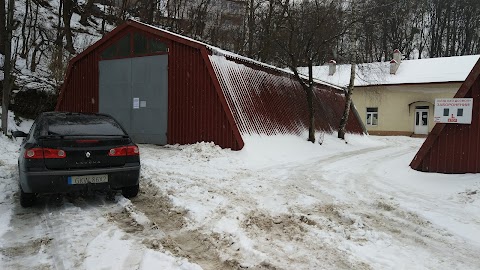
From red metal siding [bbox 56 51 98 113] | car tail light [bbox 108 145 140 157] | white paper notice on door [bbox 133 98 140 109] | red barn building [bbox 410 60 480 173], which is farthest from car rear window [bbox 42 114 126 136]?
red metal siding [bbox 56 51 98 113]

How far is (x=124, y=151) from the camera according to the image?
6.02m

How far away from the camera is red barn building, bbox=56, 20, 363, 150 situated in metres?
13.2

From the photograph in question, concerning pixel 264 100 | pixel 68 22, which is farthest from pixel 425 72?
pixel 68 22

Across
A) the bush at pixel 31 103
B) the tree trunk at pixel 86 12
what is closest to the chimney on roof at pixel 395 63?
the tree trunk at pixel 86 12

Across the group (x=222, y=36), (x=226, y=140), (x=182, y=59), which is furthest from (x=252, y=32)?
(x=226, y=140)

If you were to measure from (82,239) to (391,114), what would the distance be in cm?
3224

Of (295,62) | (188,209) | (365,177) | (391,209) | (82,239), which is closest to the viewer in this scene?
(82,239)

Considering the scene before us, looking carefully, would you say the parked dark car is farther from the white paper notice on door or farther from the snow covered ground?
the white paper notice on door

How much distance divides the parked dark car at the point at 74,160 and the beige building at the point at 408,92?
27302mm

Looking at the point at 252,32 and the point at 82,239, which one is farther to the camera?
the point at 252,32

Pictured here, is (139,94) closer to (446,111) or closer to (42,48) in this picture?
(446,111)

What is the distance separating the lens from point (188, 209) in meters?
5.71

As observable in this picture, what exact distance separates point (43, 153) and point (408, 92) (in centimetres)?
3188

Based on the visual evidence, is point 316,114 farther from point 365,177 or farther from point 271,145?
point 365,177
